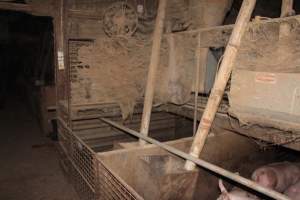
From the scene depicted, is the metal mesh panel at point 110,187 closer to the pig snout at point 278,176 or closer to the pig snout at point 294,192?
the pig snout at point 278,176

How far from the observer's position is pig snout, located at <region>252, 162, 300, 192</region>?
1.86m

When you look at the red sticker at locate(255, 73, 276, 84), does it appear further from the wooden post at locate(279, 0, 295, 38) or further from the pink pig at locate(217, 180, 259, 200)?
the pink pig at locate(217, 180, 259, 200)

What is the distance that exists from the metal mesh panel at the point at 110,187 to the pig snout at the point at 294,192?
3.90ft

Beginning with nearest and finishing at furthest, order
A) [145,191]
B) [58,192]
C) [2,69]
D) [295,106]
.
Answer: [295,106] → [145,191] → [58,192] → [2,69]

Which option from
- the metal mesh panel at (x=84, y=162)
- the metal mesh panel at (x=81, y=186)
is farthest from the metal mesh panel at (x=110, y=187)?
the metal mesh panel at (x=81, y=186)

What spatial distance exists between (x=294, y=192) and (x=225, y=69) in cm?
103

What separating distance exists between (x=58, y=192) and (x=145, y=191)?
1030mm

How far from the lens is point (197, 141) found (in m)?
1.74

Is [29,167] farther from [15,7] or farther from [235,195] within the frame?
[235,195]

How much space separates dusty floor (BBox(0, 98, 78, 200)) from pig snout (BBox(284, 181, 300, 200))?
1764mm

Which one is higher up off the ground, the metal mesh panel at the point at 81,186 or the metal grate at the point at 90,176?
the metal grate at the point at 90,176

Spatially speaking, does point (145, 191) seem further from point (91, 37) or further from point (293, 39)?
point (91, 37)

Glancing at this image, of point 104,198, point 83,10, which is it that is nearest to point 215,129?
point 104,198

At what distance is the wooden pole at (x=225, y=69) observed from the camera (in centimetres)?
158
